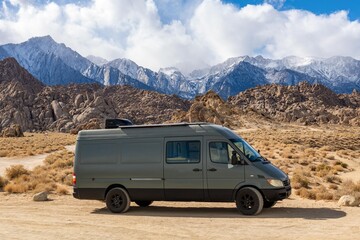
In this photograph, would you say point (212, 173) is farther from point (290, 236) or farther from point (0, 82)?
point (0, 82)

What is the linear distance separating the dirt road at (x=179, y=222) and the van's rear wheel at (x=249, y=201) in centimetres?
21

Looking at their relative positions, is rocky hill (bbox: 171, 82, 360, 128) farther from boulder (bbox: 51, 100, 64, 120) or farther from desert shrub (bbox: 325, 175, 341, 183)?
desert shrub (bbox: 325, 175, 341, 183)

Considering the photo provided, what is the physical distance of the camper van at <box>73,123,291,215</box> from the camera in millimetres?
11773

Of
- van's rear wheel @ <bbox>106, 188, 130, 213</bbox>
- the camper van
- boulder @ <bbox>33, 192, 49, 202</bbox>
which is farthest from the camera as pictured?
boulder @ <bbox>33, 192, 49, 202</bbox>

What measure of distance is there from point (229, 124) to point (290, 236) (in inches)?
3478

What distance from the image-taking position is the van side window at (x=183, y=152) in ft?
40.2

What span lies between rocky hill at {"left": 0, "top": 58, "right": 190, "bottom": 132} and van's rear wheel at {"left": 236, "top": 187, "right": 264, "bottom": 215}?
105m

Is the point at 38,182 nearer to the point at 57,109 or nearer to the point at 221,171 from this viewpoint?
the point at 221,171

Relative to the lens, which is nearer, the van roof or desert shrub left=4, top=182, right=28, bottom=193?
the van roof

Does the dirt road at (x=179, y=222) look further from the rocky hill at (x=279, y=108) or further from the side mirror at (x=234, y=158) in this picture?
the rocky hill at (x=279, y=108)

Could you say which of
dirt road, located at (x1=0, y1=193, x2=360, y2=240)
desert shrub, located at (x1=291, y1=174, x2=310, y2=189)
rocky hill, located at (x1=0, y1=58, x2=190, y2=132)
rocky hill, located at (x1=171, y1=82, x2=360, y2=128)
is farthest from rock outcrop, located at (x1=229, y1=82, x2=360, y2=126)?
dirt road, located at (x1=0, y1=193, x2=360, y2=240)

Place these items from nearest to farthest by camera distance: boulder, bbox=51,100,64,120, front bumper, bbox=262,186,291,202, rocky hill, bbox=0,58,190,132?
front bumper, bbox=262,186,291,202 < rocky hill, bbox=0,58,190,132 < boulder, bbox=51,100,64,120

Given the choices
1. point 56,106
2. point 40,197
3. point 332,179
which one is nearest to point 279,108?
point 56,106

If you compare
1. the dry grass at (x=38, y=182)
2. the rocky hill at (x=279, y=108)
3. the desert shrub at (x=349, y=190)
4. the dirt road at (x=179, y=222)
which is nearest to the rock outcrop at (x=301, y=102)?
the rocky hill at (x=279, y=108)
